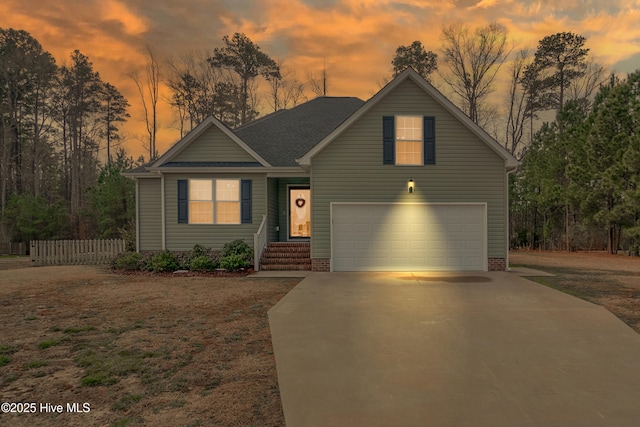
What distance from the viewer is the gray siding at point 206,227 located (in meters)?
14.1

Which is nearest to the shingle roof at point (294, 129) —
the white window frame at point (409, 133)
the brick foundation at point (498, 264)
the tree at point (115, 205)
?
the white window frame at point (409, 133)

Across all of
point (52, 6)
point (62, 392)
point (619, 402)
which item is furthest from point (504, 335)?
→ point (52, 6)

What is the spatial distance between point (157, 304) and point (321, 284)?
14.2 feet

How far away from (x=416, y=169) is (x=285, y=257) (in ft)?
19.4

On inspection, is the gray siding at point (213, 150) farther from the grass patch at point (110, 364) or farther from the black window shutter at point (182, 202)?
the grass patch at point (110, 364)

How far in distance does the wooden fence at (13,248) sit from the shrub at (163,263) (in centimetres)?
1810

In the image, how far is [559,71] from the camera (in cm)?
2952

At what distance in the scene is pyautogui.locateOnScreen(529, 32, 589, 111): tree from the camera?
28531 millimetres

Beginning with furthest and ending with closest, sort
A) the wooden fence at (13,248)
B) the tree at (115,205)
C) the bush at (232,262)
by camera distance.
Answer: the wooden fence at (13,248), the tree at (115,205), the bush at (232,262)

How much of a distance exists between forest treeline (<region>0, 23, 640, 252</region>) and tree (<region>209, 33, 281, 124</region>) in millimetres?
93

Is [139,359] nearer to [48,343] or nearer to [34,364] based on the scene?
[34,364]

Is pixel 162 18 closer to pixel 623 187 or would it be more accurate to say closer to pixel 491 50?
pixel 491 50

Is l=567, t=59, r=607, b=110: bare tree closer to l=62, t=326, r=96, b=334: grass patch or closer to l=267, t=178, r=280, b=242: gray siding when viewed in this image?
l=267, t=178, r=280, b=242: gray siding

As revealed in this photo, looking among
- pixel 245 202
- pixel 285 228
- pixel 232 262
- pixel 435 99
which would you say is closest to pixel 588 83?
pixel 435 99
